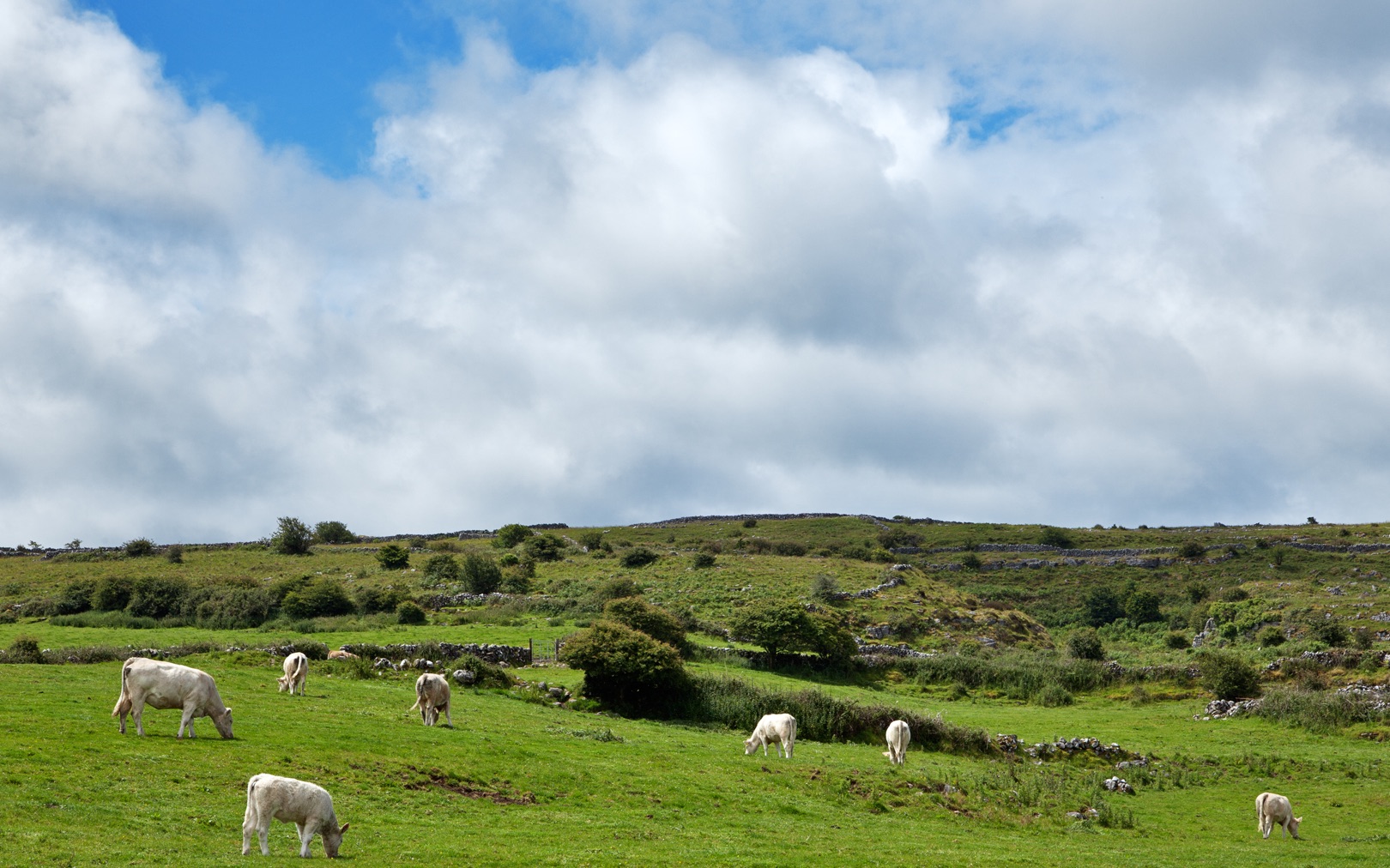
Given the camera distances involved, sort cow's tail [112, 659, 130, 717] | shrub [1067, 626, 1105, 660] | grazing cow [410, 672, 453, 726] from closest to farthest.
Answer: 1. cow's tail [112, 659, 130, 717]
2. grazing cow [410, 672, 453, 726]
3. shrub [1067, 626, 1105, 660]

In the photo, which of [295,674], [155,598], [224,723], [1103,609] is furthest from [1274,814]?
[1103,609]

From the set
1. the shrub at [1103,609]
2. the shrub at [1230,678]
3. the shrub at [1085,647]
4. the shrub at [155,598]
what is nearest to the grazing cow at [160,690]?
the shrub at [155,598]

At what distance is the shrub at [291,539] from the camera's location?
331 ft

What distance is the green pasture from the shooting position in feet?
57.9

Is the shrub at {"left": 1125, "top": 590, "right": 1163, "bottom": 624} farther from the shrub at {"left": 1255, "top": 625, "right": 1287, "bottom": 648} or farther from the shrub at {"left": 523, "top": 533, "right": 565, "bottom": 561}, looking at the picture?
the shrub at {"left": 523, "top": 533, "right": 565, "bottom": 561}

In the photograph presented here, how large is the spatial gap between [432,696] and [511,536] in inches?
3226

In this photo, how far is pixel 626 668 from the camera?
3969cm

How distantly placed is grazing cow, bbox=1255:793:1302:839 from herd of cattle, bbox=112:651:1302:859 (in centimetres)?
2

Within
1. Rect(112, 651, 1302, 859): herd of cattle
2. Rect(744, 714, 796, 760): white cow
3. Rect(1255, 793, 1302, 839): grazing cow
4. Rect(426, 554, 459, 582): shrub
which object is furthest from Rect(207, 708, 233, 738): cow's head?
Rect(426, 554, 459, 582): shrub

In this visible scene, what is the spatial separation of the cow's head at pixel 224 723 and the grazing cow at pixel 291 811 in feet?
27.1

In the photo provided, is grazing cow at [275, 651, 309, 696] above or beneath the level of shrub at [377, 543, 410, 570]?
beneath

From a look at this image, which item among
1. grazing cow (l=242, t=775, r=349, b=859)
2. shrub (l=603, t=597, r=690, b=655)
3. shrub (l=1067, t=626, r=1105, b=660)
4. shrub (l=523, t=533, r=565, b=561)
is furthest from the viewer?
shrub (l=523, t=533, r=565, b=561)

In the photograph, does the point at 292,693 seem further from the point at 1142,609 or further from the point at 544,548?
the point at 1142,609

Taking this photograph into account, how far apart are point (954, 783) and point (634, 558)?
5932cm
